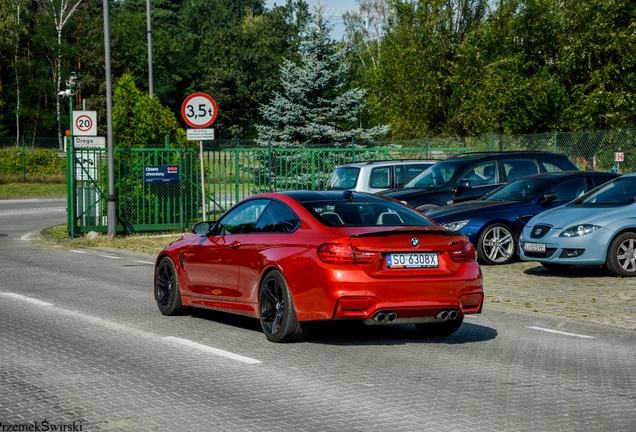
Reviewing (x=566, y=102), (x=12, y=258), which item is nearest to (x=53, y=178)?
(x=566, y=102)

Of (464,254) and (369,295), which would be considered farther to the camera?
(464,254)

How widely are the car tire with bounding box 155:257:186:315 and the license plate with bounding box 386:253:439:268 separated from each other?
124 inches

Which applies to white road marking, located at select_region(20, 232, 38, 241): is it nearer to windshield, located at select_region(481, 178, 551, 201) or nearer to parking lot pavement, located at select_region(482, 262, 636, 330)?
windshield, located at select_region(481, 178, 551, 201)

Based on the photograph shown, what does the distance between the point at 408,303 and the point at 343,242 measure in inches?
30.2

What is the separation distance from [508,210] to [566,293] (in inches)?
137

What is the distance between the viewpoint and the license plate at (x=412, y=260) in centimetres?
838

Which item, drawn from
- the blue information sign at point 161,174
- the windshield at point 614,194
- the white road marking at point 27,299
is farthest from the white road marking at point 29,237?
the windshield at point 614,194

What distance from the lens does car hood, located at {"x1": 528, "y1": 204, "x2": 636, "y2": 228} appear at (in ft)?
47.3

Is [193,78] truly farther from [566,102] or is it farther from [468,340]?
[468,340]

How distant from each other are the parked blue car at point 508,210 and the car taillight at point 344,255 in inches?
312

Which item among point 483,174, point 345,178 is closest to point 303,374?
point 483,174

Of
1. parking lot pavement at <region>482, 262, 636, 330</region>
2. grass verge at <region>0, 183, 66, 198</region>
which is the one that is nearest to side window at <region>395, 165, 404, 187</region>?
parking lot pavement at <region>482, 262, 636, 330</region>

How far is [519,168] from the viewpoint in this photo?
774 inches

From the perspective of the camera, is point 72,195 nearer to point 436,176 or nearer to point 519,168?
point 436,176
